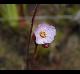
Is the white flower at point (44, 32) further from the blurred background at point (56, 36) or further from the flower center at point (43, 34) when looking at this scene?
the blurred background at point (56, 36)

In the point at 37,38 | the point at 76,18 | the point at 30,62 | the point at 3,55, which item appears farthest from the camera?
the point at 76,18

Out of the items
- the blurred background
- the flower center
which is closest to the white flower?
the flower center

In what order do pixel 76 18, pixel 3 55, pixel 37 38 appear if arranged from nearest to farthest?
pixel 37 38, pixel 3 55, pixel 76 18

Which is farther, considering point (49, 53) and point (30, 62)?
point (49, 53)

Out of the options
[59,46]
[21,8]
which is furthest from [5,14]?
[59,46]

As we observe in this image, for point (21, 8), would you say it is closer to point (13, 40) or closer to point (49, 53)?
point (13, 40)

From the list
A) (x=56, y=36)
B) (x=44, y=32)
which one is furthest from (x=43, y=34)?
(x=56, y=36)
